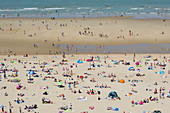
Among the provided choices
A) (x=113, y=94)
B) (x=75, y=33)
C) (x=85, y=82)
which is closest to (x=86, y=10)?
(x=75, y=33)

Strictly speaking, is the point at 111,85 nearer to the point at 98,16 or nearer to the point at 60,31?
the point at 60,31

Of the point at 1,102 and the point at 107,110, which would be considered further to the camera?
the point at 1,102

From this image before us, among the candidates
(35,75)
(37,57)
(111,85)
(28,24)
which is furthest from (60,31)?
(111,85)

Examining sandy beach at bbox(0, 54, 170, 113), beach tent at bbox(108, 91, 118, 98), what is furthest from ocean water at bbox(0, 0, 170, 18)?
beach tent at bbox(108, 91, 118, 98)

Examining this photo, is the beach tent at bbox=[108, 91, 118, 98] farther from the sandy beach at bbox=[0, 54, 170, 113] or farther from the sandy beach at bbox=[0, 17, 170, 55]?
the sandy beach at bbox=[0, 17, 170, 55]

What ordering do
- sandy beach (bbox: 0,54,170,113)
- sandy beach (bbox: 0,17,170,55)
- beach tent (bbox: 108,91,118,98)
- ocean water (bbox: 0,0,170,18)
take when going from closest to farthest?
1. sandy beach (bbox: 0,54,170,113)
2. beach tent (bbox: 108,91,118,98)
3. sandy beach (bbox: 0,17,170,55)
4. ocean water (bbox: 0,0,170,18)

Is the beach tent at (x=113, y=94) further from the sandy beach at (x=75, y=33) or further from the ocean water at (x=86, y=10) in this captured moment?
the ocean water at (x=86, y=10)

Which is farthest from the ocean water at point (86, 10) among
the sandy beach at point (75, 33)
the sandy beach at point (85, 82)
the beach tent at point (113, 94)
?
the beach tent at point (113, 94)

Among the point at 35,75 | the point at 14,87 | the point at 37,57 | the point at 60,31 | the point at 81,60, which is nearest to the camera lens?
the point at 14,87
